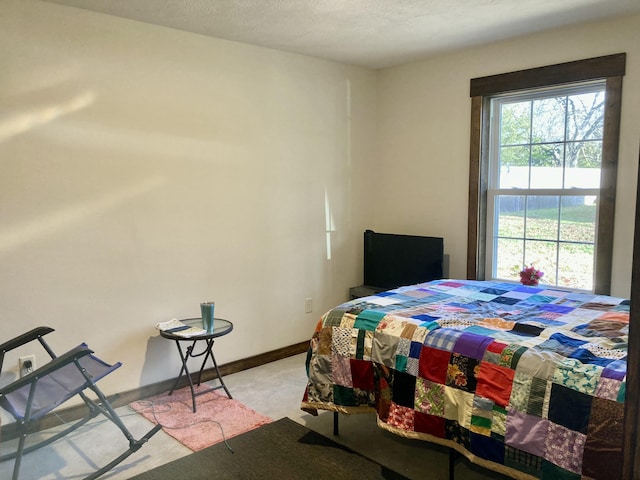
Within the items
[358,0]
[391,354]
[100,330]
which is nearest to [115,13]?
[358,0]

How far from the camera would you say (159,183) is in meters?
3.25

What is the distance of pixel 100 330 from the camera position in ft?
9.97

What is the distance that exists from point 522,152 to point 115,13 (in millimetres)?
2927

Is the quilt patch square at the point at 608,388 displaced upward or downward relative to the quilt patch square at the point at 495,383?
upward

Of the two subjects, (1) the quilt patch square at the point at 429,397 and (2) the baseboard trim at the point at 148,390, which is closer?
(1) the quilt patch square at the point at 429,397

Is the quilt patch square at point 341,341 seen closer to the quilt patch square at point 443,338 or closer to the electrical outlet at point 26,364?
the quilt patch square at point 443,338

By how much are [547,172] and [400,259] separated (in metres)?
1.31

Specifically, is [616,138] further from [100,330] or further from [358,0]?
[100,330]

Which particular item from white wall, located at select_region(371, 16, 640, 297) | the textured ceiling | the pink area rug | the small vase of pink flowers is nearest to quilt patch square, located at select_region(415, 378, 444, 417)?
the pink area rug

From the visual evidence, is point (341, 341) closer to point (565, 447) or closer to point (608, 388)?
point (565, 447)

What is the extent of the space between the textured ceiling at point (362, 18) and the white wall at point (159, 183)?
205 mm

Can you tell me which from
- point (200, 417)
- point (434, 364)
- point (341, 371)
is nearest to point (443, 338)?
point (434, 364)

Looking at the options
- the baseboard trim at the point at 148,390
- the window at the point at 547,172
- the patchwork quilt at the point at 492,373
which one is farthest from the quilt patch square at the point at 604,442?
the baseboard trim at the point at 148,390

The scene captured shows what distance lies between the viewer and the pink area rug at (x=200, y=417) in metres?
2.74
